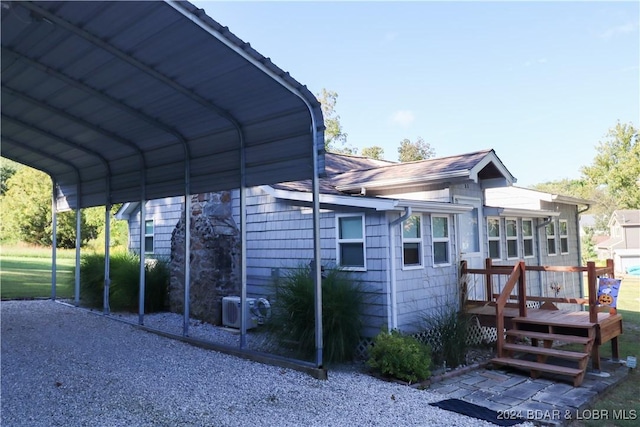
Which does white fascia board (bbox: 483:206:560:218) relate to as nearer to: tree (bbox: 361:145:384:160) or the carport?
the carport

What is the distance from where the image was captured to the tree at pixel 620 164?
27953 millimetres

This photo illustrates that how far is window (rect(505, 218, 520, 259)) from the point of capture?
10.8m

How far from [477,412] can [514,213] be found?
683 cm

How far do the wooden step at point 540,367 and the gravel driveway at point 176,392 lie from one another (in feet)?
6.40

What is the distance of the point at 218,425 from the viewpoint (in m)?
3.77

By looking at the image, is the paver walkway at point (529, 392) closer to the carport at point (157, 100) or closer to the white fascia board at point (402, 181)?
the carport at point (157, 100)

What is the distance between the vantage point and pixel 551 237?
12.7 meters

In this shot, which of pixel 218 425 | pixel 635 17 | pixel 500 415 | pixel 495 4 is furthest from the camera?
pixel 635 17

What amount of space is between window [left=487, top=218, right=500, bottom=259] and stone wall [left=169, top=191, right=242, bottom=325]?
19.2ft

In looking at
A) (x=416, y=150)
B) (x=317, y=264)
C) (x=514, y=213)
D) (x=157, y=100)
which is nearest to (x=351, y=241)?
(x=317, y=264)

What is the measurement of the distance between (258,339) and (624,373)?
5945mm

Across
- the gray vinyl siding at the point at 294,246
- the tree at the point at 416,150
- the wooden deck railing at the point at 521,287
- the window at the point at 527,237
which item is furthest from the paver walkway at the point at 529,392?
the tree at the point at 416,150

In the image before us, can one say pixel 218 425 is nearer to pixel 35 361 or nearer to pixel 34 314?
pixel 35 361

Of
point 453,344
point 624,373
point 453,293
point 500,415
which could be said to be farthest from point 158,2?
point 624,373
